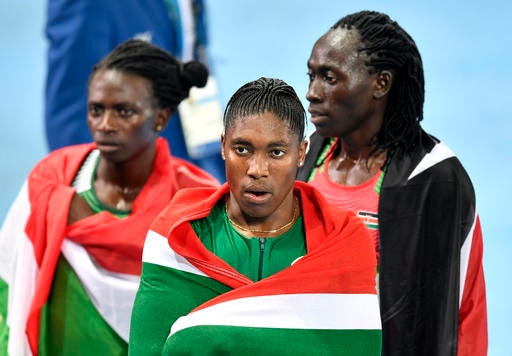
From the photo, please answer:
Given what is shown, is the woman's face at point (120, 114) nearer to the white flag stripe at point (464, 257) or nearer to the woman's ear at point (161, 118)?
the woman's ear at point (161, 118)

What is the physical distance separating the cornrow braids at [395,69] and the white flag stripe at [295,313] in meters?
0.93

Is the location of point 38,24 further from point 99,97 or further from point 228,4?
point 99,97

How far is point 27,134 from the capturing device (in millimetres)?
7801

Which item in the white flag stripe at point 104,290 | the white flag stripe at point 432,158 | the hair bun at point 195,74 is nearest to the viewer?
the white flag stripe at point 432,158

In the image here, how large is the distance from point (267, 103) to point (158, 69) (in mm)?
1461

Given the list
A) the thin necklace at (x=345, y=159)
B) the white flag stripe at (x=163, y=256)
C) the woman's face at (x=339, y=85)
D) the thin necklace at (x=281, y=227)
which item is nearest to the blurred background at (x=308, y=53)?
the thin necklace at (x=345, y=159)

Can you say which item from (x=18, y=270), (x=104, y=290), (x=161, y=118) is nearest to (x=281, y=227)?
(x=104, y=290)

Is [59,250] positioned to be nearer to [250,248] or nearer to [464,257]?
[250,248]

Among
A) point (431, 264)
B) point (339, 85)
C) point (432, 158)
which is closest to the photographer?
point (431, 264)

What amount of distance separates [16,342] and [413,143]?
4.82 ft

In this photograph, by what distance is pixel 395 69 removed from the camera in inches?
141

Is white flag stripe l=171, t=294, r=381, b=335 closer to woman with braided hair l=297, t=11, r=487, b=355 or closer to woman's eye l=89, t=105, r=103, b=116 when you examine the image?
woman with braided hair l=297, t=11, r=487, b=355

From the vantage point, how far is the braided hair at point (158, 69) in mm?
4039

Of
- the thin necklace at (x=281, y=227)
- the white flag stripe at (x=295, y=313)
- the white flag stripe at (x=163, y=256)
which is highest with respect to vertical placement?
the thin necklace at (x=281, y=227)
